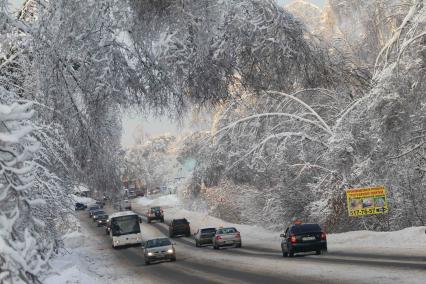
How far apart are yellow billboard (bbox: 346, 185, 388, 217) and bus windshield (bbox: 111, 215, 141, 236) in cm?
2503

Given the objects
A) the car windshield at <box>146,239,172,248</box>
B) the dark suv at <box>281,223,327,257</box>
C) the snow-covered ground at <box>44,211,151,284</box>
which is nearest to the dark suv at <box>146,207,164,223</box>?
the snow-covered ground at <box>44,211,151,284</box>

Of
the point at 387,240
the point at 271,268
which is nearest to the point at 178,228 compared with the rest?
the point at 387,240

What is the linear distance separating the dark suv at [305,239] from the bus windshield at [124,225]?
25402 mm

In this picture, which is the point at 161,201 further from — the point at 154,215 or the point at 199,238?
the point at 199,238

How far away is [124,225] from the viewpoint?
52.6m

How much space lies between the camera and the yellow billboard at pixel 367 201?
103 feet

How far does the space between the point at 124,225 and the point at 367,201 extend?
2594cm

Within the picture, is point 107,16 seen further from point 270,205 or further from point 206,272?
point 270,205

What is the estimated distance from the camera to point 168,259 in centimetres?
3753

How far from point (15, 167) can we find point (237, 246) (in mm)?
39148

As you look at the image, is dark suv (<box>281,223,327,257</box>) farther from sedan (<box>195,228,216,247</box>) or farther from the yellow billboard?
sedan (<box>195,228,216,247</box>)

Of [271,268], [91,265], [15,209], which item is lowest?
[271,268]

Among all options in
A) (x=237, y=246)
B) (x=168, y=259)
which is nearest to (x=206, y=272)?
(x=168, y=259)

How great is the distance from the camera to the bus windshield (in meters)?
52.4
